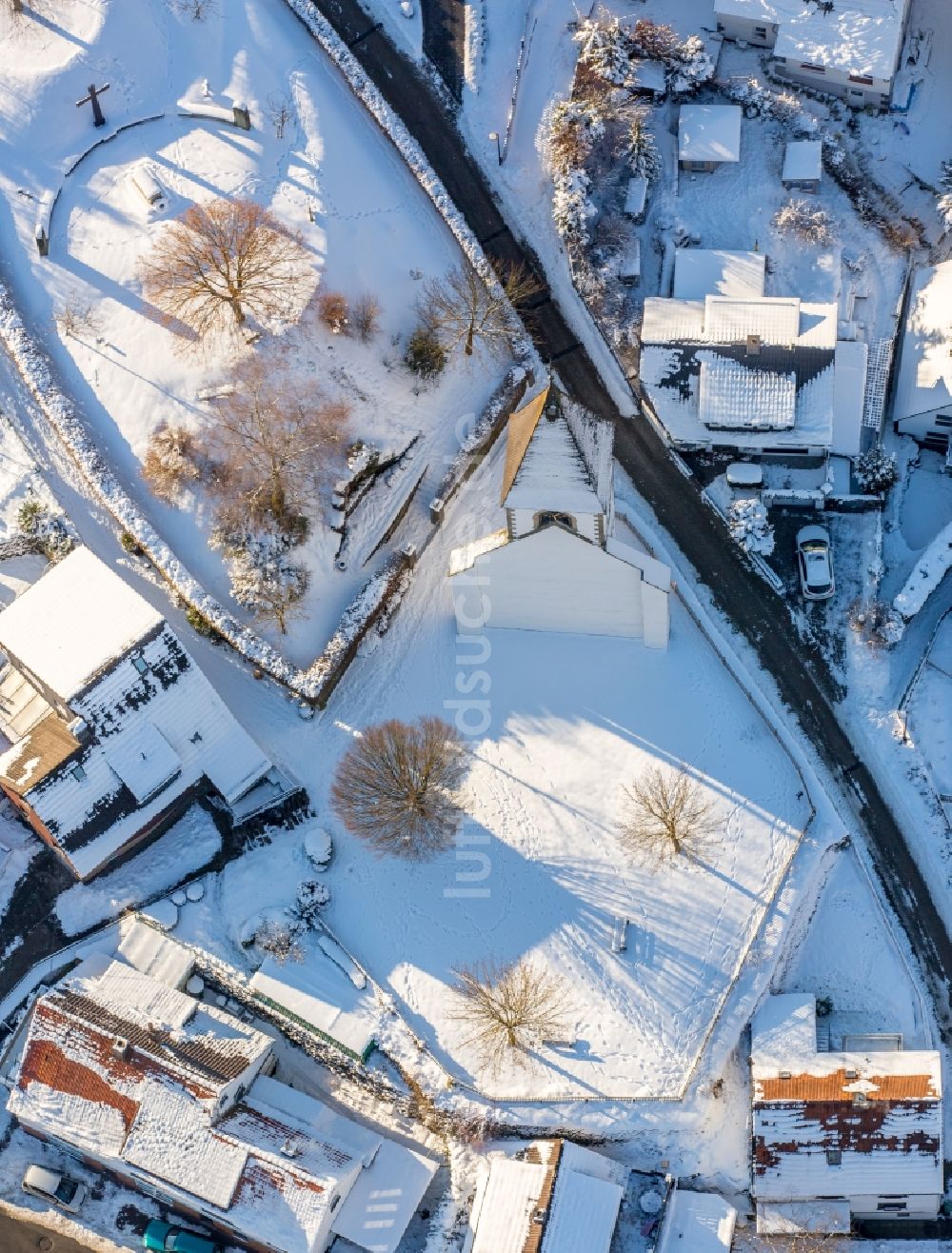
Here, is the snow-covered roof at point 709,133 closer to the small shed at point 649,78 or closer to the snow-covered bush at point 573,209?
the small shed at point 649,78

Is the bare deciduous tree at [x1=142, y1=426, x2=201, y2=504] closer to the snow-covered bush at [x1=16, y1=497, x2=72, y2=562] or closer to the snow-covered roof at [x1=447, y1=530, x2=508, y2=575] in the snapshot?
the snow-covered bush at [x1=16, y1=497, x2=72, y2=562]

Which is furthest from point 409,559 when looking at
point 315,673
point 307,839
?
point 307,839

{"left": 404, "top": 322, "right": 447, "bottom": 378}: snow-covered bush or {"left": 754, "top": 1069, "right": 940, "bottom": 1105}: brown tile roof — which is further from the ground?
{"left": 404, "top": 322, "right": 447, "bottom": 378}: snow-covered bush

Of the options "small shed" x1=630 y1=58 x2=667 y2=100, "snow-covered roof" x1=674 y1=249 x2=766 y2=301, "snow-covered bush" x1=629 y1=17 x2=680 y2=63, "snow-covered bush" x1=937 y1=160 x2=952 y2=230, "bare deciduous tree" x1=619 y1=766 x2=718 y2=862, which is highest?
"snow-covered bush" x1=629 y1=17 x2=680 y2=63

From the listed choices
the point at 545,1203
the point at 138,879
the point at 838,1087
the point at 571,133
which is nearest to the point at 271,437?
the point at 138,879

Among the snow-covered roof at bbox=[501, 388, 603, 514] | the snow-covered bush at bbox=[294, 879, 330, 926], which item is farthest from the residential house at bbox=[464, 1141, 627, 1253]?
the snow-covered roof at bbox=[501, 388, 603, 514]

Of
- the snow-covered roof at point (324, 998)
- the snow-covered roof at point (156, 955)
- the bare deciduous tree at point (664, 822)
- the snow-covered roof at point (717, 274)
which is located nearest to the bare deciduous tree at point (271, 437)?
the snow-covered roof at point (717, 274)
